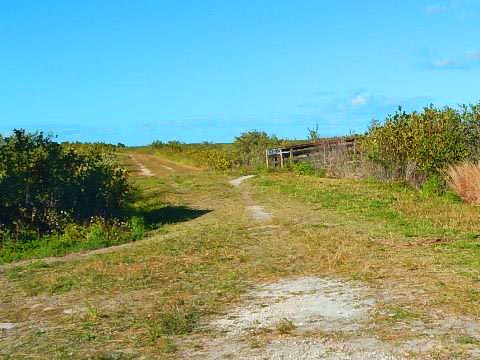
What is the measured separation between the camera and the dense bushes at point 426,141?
74.3 ft

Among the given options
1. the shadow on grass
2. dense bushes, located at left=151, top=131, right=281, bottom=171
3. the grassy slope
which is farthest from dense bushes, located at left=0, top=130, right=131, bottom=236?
dense bushes, located at left=151, top=131, right=281, bottom=171

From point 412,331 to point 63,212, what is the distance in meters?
11.4

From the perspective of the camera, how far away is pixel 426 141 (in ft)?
76.2

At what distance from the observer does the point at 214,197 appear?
74.5 feet

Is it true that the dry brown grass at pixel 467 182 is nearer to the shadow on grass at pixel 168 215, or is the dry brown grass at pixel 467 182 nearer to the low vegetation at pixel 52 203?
the shadow on grass at pixel 168 215

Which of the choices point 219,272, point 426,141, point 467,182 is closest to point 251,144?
point 426,141

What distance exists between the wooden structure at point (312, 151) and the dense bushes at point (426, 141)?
16.9 ft

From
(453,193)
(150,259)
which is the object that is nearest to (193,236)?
(150,259)

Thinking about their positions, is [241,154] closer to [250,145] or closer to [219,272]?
[250,145]

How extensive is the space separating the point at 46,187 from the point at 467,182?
12.0 metres

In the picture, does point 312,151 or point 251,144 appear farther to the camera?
point 251,144

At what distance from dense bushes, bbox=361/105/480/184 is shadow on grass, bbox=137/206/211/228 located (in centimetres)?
927

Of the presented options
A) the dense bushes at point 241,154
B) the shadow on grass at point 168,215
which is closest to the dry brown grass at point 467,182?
the shadow on grass at point 168,215

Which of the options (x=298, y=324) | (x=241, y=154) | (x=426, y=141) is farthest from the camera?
(x=241, y=154)
